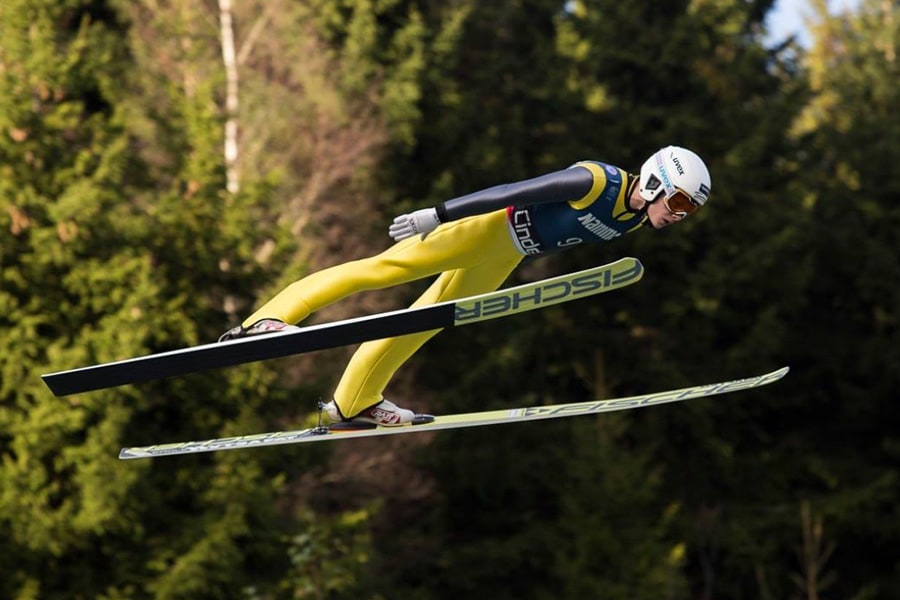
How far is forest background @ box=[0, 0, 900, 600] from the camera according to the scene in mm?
16172

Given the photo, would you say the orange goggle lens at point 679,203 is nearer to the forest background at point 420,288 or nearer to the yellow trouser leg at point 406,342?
the yellow trouser leg at point 406,342

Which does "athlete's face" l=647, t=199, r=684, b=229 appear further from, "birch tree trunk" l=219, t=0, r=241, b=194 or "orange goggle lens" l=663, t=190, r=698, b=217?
"birch tree trunk" l=219, t=0, r=241, b=194

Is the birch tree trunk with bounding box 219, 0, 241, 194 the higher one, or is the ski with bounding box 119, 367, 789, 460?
the birch tree trunk with bounding box 219, 0, 241, 194

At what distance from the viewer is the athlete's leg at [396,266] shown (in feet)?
22.7

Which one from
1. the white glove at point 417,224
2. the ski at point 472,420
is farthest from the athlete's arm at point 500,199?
the ski at point 472,420

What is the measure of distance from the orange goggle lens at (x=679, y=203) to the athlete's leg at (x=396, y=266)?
2.76 ft

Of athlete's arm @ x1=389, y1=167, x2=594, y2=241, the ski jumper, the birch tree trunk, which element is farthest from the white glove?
the birch tree trunk

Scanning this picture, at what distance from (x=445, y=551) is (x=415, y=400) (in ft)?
9.03

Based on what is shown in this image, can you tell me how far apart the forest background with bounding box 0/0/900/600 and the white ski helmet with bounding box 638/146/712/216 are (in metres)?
8.14

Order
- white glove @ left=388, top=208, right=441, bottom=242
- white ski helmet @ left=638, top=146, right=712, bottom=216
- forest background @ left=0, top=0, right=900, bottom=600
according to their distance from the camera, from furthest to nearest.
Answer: forest background @ left=0, top=0, right=900, bottom=600
white ski helmet @ left=638, top=146, right=712, bottom=216
white glove @ left=388, top=208, right=441, bottom=242

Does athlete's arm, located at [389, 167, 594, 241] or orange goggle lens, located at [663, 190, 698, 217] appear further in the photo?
orange goggle lens, located at [663, 190, 698, 217]

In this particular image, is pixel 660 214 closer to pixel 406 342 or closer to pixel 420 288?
pixel 406 342

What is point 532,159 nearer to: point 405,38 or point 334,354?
point 405,38

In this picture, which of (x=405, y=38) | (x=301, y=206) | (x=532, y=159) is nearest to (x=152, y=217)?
(x=301, y=206)
